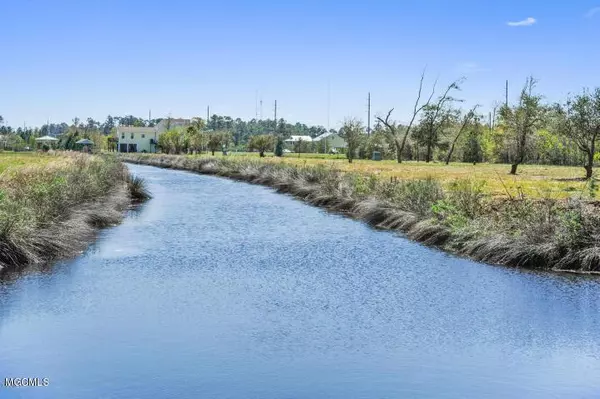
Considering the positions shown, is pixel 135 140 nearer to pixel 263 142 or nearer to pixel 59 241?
pixel 263 142

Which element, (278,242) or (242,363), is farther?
(278,242)

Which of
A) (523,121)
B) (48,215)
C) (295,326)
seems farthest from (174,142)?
(295,326)

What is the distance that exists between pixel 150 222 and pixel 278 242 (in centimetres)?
684

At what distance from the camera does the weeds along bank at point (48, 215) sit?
16.1 m

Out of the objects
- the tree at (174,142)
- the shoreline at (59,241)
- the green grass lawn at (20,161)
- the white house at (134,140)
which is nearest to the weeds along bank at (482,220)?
the shoreline at (59,241)

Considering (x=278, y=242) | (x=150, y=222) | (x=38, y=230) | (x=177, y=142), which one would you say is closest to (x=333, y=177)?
(x=150, y=222)

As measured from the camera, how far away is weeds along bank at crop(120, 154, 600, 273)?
17.2 metres

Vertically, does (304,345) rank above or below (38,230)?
below

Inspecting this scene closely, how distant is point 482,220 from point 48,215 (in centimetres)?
1256

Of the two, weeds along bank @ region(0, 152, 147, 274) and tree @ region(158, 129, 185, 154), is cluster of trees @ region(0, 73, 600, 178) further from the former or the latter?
weeds along bank @ region(0, 152, 147, 274)

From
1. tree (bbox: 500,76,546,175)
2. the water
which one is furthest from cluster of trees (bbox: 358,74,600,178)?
the water

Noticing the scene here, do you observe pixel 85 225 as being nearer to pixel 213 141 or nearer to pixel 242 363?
pixel 242 363

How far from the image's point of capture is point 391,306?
44.5 ft

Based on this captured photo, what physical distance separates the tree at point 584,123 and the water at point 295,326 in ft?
79.0
